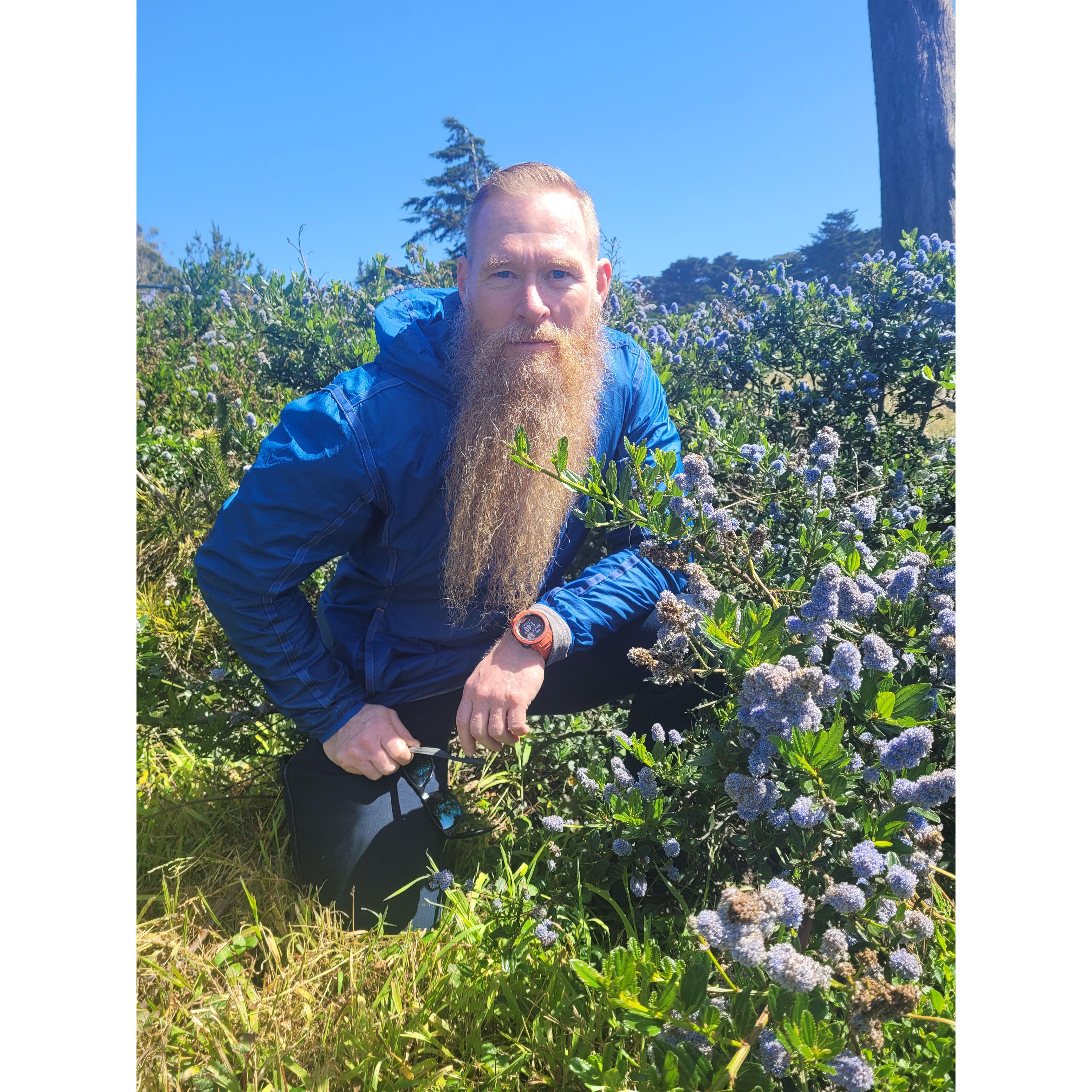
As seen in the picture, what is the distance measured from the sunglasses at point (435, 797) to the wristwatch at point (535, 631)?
0.28m

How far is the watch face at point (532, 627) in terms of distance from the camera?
5.39ft

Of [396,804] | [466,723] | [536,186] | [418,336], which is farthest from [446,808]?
[536,186]

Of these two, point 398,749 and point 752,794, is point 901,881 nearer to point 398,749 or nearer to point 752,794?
point 752,794

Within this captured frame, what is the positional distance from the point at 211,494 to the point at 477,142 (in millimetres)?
1675

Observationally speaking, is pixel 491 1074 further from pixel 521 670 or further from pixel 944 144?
pixel 944 144

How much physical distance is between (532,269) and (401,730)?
1.03 meters

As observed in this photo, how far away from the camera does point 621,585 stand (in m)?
1.78

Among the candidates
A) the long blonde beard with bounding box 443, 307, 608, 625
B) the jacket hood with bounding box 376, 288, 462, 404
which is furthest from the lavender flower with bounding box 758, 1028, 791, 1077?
the jacket hood with bounding box 376, 288, 462, 404

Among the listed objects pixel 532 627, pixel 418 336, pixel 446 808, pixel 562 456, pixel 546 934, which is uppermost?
pixel 418 336

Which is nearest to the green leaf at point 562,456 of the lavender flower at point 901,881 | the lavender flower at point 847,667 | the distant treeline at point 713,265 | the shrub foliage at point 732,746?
the shrub foliage at point 732,746

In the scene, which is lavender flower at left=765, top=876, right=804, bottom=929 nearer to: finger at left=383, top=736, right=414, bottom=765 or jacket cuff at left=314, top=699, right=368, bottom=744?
finger at left=383, top=736, right=414, bottom=765

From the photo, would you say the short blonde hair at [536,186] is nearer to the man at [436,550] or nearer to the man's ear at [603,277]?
the man at [436,550]

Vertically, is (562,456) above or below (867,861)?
above

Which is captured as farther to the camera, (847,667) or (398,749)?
(398,749)
